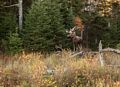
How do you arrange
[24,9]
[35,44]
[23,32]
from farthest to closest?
[24,9] < [23,32] < [35,44]

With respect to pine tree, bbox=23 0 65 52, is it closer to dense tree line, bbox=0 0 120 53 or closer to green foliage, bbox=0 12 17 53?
dense tree line, bbox=0 0 120 53

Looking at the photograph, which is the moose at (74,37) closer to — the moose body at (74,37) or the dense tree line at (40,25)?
the moose body at (74,37)

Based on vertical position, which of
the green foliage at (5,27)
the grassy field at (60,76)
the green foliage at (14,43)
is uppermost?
the grassy field at (60,76)

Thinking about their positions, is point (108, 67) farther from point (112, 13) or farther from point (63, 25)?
point (112, 13)

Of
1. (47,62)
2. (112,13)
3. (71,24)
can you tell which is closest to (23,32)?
(71,24)

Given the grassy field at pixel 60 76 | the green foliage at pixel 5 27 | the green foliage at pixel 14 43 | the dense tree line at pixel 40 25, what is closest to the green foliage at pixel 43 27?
the dense tree line at pixel 40 25

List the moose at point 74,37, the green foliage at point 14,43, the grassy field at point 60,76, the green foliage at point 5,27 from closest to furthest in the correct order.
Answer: the grassy field at point 60,76, the green foliage at point 14,43, the moose at point 74,37, the green foliage at point 5,27

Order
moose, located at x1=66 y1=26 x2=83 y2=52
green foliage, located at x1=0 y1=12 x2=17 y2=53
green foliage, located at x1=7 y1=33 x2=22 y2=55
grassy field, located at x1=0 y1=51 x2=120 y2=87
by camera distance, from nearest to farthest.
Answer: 1. grassy field, located at x1=0 y1=51 x2=120 y2=87
2. green foliage, located at x1=7 y1=33 x2=22 y2=55
3. moose, located at x1=66 y1=26 x2=83 y2=52
4. green foliage, located at x1=0 y1=12 x2=17 y2=53

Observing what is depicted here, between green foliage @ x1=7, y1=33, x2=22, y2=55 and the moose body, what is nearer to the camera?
green foliage @ x1=7, y1=33, x2=22, y2=55

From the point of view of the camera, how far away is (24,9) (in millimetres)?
30578

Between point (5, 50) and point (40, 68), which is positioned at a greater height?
point (40, 68)

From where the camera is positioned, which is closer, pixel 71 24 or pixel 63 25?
pixel 63 25

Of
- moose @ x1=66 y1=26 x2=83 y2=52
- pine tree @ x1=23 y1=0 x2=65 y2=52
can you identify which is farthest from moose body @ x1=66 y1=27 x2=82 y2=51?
pine tree @ x1=23 y1=0 x2=65 y2=52

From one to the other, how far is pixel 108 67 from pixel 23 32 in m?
16.0
